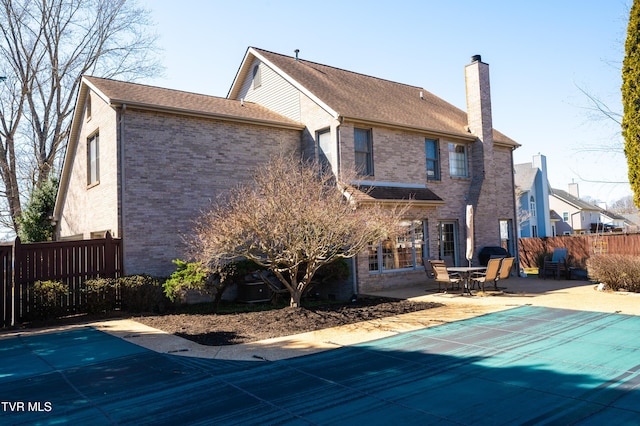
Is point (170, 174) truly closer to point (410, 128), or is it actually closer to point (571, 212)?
point (410, 128)

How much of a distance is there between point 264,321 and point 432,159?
11.0 m

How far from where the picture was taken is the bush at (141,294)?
12.3m

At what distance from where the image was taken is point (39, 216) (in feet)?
67.5

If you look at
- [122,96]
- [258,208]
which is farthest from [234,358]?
[122,96]

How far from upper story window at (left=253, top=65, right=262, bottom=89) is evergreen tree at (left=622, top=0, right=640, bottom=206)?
13475 millimetres

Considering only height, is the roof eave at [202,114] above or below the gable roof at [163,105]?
below

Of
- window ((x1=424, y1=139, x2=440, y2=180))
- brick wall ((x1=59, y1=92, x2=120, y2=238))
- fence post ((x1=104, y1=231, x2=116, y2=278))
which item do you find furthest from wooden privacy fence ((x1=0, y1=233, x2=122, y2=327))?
window ((x1=424, y1=139, x2=440, y2=180))

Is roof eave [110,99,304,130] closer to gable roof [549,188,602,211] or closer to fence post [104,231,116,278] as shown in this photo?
fence post [104,231,116,278]

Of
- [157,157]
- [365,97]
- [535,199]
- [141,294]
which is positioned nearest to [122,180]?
[157,157]

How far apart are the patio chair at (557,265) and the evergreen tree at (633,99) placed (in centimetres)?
499

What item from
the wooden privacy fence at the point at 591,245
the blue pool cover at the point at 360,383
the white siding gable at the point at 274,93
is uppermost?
the white siding gable at the point at 274,93

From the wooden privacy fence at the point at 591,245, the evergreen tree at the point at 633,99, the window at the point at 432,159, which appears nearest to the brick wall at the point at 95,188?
the window at the point at 432,159

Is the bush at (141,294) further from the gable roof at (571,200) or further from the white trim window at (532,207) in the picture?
the gable roof at (571,200)

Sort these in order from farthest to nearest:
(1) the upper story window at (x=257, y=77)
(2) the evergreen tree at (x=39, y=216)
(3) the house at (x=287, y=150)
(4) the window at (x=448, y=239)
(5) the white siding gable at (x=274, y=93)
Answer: (2) the evergreen tree at (x=39, y=216) < (1) the upper story window at (x=257, y=77) < (4) the window at (x=448, y=239) < (5) the white siding gable at (x=274, y=93) < (3) the house at (x=287, y=150)
